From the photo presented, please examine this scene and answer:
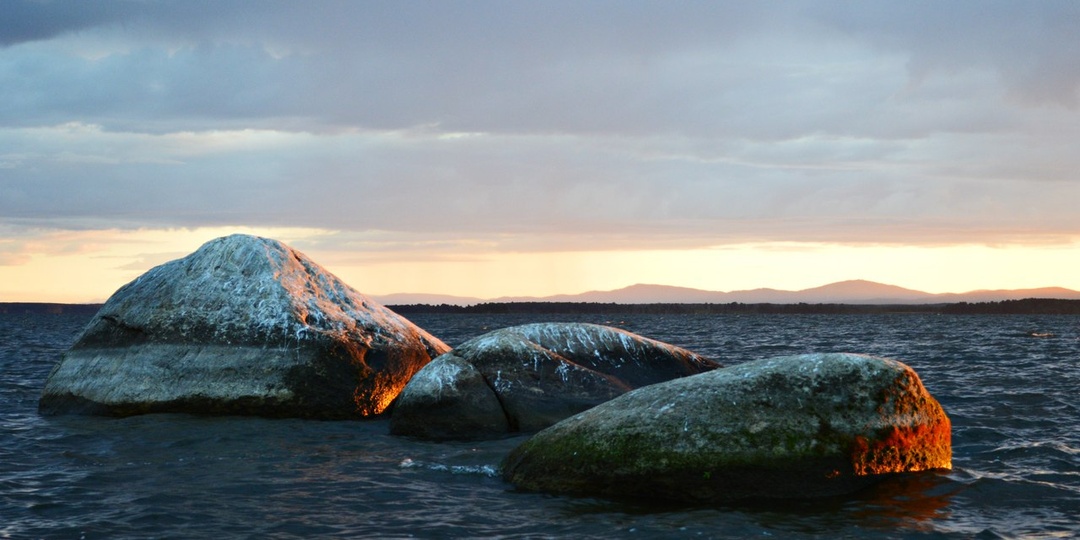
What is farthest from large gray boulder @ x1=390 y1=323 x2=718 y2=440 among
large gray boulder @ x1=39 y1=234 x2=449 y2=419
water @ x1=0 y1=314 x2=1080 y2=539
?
large gray boulder @ x1=39 y1=234 x2=449 y2=419

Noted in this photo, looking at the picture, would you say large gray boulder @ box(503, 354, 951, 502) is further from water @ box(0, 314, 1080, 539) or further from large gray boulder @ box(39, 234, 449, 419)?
large gray boulder @ box(39, 234, 449, 419)

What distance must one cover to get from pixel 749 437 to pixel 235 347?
8488mm

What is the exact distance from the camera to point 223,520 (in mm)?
8352

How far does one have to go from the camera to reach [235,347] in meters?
14.4

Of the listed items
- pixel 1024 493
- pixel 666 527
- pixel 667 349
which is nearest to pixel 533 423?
pixel 667 349

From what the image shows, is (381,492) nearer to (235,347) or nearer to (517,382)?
(517,382)

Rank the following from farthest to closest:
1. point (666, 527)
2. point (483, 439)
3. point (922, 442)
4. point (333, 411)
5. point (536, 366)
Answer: point (333, 411) → point (536, 366) → point (483, 439) → point (922, 442) → point (666, 527)

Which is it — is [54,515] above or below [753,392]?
below

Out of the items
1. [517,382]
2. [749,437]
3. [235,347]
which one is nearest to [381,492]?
[749,437]

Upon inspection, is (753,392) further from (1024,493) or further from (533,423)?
(533,423)

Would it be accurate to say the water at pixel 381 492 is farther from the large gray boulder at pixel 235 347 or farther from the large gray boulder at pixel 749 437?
the large gray boulder at pixel 235 347

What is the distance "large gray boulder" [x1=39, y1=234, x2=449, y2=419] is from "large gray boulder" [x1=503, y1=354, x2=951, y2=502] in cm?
524

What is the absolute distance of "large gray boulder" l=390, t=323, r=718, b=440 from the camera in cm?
1297

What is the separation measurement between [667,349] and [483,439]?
3.71 meters
